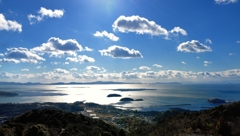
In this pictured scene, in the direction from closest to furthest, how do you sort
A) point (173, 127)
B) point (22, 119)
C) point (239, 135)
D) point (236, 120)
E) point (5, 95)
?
1. point (239, 135)
2. point (173, 127)
3. point (236, 120)
4. point (22, 119)
5. point (5, 95)

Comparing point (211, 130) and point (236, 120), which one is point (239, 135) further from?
point (236, 120)

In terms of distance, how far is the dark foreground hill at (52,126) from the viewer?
74.2ft

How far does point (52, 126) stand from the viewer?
27594 mm

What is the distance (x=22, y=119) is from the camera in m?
30.4

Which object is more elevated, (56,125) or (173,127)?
(173,127)

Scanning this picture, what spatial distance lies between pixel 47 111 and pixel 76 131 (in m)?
10.2

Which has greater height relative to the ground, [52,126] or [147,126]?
[147,126]

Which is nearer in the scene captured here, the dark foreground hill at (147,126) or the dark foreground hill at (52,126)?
the dark foreground hill at (147,126)

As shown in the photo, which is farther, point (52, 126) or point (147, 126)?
point (52, 126)

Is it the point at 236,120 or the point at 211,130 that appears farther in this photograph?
the point at 236,120

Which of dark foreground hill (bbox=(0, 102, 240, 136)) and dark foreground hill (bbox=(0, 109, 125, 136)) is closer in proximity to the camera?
dark foreground hill (bbox=(0, 102, 240, 136))

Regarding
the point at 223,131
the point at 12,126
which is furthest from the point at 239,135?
the point at 12,126

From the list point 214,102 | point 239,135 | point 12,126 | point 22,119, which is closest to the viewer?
point 239,135

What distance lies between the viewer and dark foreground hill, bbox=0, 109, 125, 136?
22.6 meters
